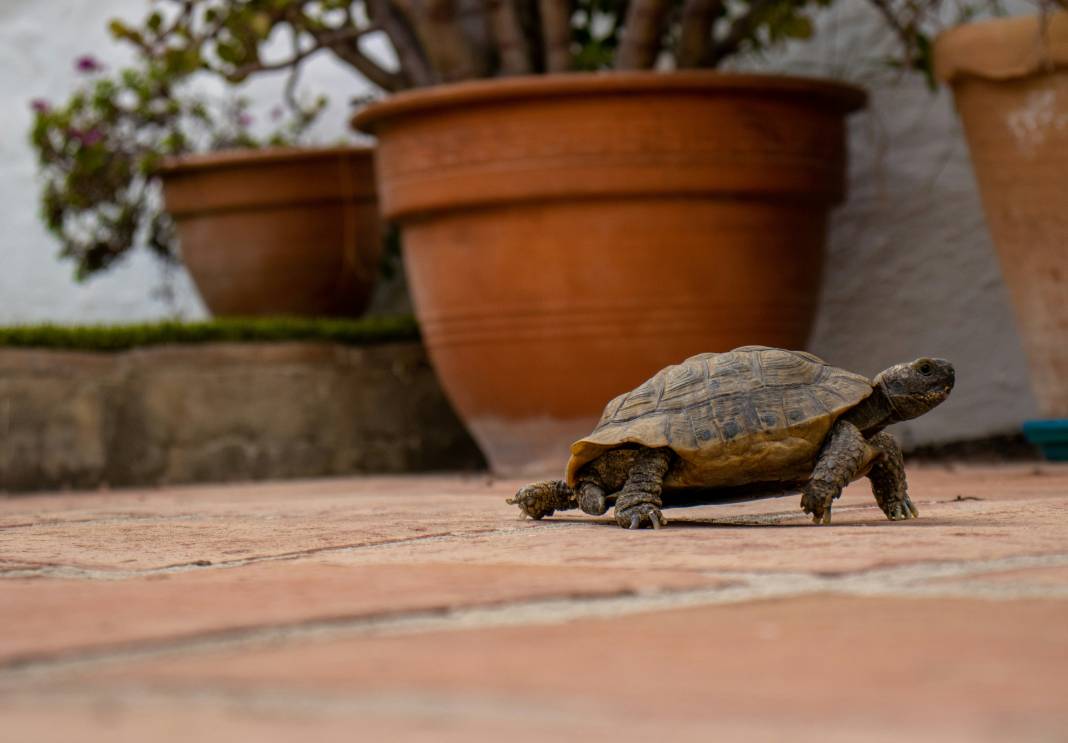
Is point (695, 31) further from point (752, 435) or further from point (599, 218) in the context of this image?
point (752, 435)

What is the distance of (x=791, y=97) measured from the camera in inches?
159

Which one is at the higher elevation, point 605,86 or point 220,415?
point 605,86

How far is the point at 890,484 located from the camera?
7.54ft

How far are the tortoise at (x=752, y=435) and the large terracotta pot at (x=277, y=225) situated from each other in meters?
3.10

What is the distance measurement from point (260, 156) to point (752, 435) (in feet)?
11.0

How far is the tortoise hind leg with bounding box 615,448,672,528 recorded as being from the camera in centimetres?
220

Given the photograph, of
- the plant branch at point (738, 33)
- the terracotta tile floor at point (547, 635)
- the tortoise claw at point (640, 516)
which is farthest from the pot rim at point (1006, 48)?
the tortoise claw at point (640, 516)

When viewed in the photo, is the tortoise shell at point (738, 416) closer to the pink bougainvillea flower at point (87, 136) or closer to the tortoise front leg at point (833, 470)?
the tortoise front leg at point (833, 470)

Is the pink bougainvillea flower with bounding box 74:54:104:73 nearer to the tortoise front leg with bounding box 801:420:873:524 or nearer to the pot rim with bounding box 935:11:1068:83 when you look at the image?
the pot rim with bounding box 935:11:1068:83

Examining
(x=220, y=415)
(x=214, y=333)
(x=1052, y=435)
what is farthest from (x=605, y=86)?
(x=220, y=415)

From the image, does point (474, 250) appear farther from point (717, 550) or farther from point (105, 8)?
point (105, 8)

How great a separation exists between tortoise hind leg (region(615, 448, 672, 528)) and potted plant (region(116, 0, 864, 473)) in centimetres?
168

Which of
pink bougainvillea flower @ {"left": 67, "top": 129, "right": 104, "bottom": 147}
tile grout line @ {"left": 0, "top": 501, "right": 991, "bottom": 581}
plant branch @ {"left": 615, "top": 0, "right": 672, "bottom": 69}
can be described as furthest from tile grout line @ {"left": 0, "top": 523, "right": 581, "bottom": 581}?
pink bougainvillea flower @ {"left": 67, "top": 129, "right": 104, "bottom": 147}

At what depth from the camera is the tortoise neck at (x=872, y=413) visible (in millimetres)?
2311
